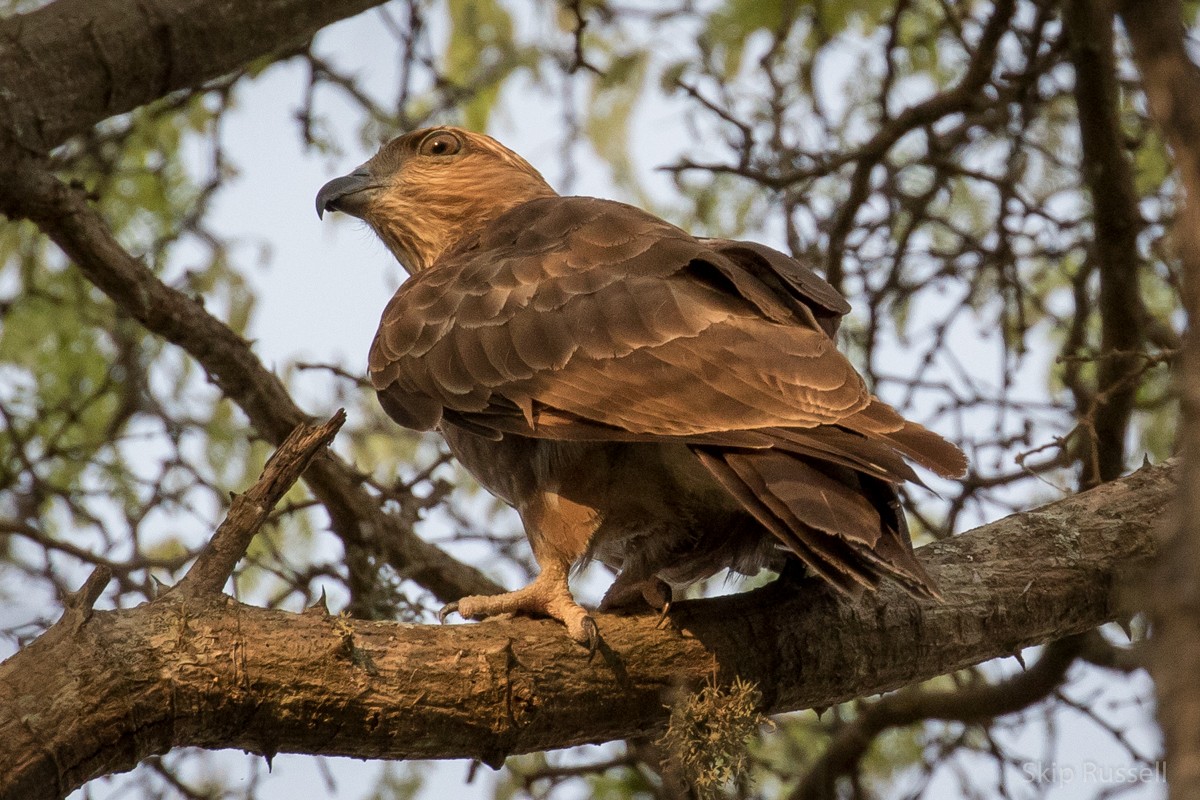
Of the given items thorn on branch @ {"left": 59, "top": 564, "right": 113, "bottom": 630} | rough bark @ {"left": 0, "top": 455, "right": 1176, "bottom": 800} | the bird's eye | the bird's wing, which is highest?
the bird's eye

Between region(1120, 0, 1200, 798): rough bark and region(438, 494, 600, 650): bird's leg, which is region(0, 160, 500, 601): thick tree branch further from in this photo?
region(1120, 0, 1200, 798): rough bark

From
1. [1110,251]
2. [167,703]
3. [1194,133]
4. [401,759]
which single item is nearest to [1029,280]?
[1110,251]

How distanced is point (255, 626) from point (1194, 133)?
2204 mm

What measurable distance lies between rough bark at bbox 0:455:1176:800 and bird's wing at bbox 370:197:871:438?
0.59 meters

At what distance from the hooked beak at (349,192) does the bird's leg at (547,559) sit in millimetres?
1978

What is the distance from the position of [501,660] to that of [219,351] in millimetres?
1721

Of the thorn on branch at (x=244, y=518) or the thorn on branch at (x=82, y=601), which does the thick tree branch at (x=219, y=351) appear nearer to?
the thorn on branch at (x=244, y=518)

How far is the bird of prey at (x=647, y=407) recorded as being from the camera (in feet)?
9.92

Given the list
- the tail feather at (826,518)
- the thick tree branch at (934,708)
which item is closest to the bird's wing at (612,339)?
the tail feather at (826,518)

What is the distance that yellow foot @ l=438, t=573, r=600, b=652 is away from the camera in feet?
10.5

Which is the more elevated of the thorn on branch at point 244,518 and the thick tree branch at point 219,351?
the thick tree branch at point 219,351

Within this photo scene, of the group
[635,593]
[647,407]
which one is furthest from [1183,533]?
[635,593]

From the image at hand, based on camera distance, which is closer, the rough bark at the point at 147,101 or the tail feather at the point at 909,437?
the tail feather at the point at 909,437

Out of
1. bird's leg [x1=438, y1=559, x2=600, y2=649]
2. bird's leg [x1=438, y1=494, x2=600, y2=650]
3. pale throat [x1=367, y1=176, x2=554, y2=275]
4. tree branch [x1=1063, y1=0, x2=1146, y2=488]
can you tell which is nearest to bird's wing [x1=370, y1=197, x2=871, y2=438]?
bird's leg [x1=438, y1=494, x2=600, y2=650]
